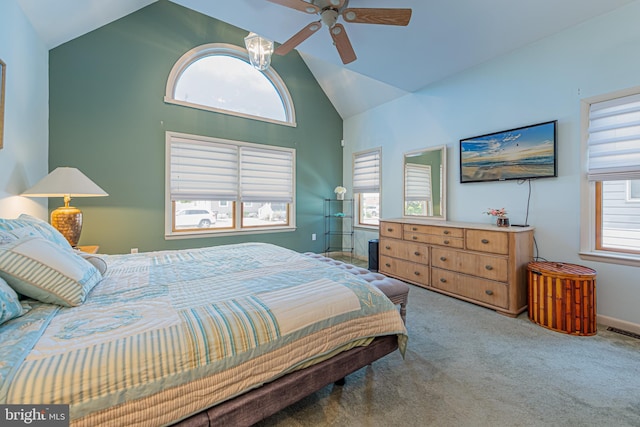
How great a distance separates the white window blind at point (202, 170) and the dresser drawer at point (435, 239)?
9.40 feet

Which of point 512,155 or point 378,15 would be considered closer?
point 378,15

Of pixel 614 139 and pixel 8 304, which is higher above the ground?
pixel 614 139

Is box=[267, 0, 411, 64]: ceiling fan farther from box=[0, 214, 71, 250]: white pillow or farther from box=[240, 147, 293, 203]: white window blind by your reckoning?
box=[240, 147, 293, 203]: white window blind

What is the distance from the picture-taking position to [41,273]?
1.21m

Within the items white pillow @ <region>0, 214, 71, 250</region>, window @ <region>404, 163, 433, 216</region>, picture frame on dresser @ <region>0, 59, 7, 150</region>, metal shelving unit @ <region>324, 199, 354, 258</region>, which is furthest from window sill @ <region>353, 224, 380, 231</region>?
picture frame on dresser @ <region>0, 59, 7, 150</region>

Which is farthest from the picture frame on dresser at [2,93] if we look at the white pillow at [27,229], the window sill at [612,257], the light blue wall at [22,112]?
the window sill at [612,257]

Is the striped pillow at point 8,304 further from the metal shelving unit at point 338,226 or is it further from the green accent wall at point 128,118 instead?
the metal shelving unit at point 338,226

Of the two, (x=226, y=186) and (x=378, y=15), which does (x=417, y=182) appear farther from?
(x=226, y=186)

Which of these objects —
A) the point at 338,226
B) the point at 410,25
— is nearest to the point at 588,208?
the point at 410,25

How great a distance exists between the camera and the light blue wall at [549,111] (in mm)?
2404

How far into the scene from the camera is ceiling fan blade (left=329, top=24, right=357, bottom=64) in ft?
7.46

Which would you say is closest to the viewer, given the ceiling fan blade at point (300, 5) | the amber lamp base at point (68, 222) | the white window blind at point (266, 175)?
the ceiling fan blade at point (300, 5)

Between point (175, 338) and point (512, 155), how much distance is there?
12.1ft

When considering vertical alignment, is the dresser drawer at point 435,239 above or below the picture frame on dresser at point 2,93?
below
